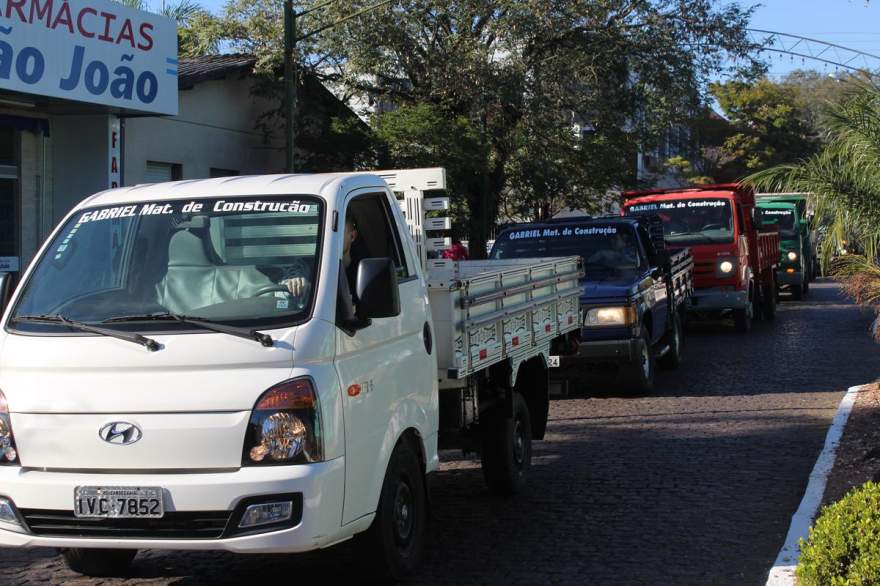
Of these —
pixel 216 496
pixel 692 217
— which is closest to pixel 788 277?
pixel 692 217

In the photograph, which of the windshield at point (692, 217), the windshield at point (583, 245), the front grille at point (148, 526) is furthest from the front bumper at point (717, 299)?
the front grille at point (148, 526)

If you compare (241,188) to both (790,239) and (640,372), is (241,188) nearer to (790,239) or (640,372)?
(640,372)

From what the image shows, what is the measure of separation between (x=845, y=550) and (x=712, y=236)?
15105 mm

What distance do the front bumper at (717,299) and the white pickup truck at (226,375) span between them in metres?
13.6

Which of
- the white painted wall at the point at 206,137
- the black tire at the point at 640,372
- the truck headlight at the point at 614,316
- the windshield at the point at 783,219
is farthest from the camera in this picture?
the windshield at the point at 783,219

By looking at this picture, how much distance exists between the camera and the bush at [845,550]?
4.77 meters

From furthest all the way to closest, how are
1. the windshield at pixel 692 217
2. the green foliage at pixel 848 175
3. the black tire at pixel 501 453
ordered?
the windshield at pixel 692 217, the green foliage at pixel 848 175, the black tire at pixel 501 453

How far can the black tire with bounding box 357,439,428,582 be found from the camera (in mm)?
5578

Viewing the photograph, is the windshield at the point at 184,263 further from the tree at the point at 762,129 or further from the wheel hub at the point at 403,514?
the tree at the point at 762,129

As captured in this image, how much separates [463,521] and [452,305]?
5.14 ft

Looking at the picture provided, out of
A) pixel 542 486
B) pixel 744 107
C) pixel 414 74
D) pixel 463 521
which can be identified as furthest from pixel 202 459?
→ pixel 744 107

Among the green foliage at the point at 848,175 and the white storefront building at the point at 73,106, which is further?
the white storefront building at the point at 73,106

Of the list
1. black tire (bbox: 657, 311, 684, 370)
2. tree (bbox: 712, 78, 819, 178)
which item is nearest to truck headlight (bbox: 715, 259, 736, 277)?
→ black tire (bbox: 657, 311, 684, 370)

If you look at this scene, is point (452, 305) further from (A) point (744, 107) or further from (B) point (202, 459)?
(A) point (744, 107)
